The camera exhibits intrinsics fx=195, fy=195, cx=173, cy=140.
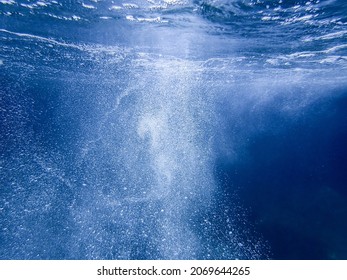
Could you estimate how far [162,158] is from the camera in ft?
30.2

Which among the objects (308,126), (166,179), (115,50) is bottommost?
(308,126)

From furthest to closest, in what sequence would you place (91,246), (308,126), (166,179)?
1. (308,126)
2. (166,179)
3. (91,246)

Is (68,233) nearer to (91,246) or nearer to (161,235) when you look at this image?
(91,246)

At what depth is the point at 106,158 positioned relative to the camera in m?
8.72

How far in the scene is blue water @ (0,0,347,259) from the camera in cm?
Result: 530

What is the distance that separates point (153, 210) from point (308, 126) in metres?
19.7

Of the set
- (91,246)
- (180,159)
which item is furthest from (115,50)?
(91,246)

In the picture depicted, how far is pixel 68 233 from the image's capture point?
5.44 m

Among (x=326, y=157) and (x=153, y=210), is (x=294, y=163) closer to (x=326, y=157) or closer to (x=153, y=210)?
(x=326, y=157)

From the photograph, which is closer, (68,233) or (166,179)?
(68,233)

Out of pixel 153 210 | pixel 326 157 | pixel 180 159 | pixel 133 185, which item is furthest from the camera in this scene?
pixel 326 157

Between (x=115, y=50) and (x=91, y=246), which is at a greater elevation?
(x=115, y=50)

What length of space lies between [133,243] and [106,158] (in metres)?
4.34

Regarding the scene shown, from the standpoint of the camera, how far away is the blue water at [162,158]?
5.30 meters
